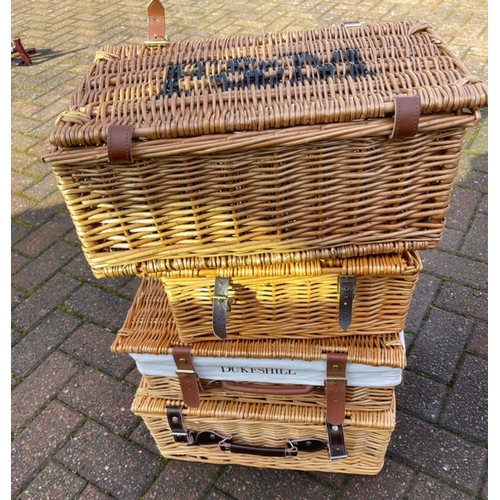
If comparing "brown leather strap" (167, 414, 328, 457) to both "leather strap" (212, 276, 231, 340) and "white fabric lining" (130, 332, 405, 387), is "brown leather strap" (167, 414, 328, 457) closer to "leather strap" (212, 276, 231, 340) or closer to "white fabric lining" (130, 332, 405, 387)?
"white fabric lining" (130, 332, 405, 387)

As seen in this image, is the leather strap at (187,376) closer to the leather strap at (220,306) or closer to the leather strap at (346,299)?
the leather strap at (220,306)

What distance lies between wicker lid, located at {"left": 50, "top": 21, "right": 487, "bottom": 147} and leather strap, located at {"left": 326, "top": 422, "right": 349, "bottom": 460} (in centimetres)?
92

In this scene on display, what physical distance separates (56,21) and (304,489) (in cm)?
465

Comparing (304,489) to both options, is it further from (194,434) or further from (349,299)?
(349,299)

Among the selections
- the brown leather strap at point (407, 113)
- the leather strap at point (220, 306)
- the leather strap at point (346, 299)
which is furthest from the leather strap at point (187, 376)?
the brown leather strap at point (407, 113)

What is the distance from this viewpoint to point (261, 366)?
1345 millimetres

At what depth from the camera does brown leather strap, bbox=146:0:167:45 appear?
129 centimetres

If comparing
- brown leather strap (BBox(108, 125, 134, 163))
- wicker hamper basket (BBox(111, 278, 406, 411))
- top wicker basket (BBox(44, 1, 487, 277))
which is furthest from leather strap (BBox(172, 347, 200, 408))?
brown leather strap (BBox(108, 125, 134, 163))

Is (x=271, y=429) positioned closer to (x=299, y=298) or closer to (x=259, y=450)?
(x=259, y=450)

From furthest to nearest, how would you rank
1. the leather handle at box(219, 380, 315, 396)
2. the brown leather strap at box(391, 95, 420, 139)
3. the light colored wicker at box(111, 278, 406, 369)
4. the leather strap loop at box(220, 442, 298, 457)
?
the leather strap loop at box(220, 442, 298, 457) < the leather handle at box(219, 380, 315, 396) < the light colored wicker at box(111, 278, 406, 369) < the brown leather strap at box(391, 95, 420, 139)

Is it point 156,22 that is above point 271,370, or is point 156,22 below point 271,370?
above

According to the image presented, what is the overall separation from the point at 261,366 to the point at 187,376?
22 cm

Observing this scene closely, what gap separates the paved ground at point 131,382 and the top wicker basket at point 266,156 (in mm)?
904

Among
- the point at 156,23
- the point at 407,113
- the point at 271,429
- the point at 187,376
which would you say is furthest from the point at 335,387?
the point at 156,23
